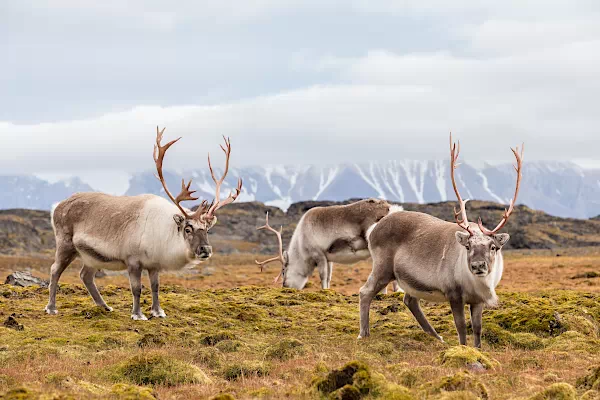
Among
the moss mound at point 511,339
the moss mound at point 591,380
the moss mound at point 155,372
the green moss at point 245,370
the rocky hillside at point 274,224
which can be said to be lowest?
the rocky hillside at point 274,224

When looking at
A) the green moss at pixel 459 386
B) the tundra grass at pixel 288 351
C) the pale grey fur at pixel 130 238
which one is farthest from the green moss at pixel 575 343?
the pale grey fur at pixel 130 238

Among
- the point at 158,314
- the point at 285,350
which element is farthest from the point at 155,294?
the point at 285,350

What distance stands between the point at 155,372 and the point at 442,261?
236 inches

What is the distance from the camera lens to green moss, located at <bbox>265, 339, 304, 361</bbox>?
12452 millimetres

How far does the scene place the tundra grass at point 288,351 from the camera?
9.28m

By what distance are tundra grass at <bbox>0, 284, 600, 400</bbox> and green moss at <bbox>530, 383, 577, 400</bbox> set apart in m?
0.01

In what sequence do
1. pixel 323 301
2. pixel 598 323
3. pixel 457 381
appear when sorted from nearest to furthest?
pixel 457 381, pixel 598 323, pixel 323 301

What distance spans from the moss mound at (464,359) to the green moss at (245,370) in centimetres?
294

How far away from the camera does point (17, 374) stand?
416 inches

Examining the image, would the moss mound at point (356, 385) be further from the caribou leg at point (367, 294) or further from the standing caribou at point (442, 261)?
the caribou leg at point (367, 294)

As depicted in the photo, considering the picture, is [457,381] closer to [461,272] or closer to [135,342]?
[461,272]

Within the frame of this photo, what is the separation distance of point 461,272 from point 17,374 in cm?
796

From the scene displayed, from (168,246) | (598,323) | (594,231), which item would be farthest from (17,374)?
(594,231)

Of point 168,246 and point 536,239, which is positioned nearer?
point 168,246
